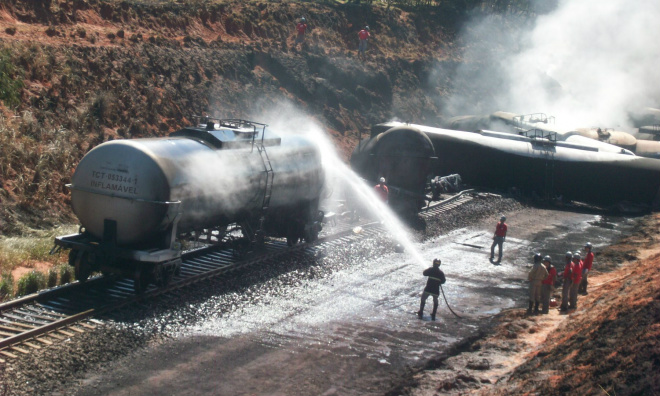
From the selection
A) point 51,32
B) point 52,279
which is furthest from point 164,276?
point 51,32

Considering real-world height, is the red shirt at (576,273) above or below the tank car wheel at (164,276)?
above

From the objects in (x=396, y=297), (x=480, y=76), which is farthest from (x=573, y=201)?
(x=480, y=76)

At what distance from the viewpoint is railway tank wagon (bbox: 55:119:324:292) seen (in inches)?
598

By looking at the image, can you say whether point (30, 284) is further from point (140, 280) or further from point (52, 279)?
point (140, 280)

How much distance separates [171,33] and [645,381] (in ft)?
110

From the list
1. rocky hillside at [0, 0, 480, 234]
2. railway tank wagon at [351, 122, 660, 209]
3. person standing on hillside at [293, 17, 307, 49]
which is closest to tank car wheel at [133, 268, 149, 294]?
rocky hillside at [0, 0, 480, 234]

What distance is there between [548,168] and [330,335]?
22.5 metres

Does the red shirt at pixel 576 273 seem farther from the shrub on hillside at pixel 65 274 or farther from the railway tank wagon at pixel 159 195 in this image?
the shrub on hillside at pixel 65 274

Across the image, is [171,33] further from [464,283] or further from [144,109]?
[464,283]

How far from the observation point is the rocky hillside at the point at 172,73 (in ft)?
77.8

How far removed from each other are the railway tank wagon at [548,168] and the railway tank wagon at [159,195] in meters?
13.4

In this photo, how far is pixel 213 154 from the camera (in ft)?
55.9

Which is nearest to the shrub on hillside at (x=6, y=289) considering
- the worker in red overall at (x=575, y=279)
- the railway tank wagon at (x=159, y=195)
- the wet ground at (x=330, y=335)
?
the railway tank wagon at (x=159, y=195)

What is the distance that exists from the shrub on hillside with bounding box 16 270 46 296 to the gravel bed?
233 cm
